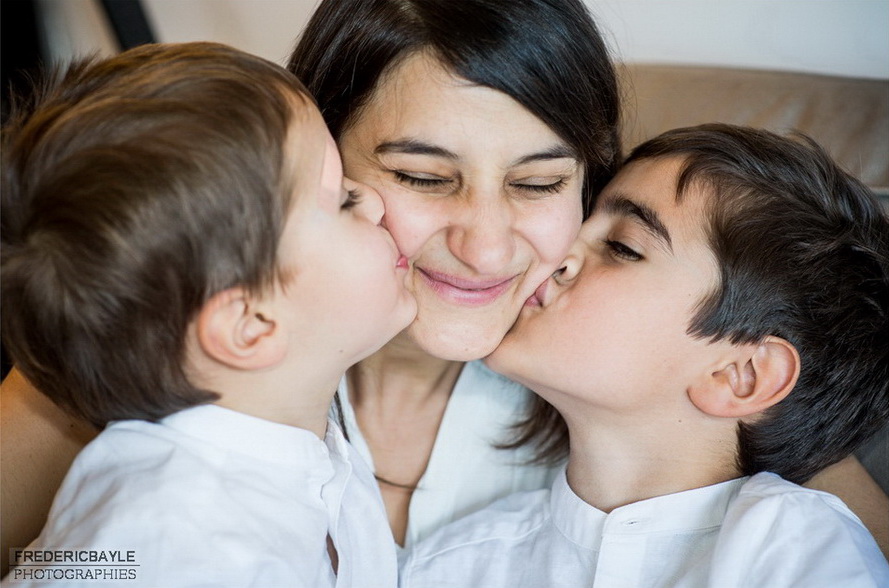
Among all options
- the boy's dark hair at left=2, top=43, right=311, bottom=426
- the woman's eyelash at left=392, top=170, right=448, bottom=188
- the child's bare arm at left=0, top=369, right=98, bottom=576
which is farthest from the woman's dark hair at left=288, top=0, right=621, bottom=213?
the child's bare arm at left=0, top=369, right=98, bottom=576

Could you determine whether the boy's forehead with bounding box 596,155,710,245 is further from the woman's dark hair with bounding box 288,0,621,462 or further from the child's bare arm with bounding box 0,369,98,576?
the child's bare arm with bounding box 0,369,98,576

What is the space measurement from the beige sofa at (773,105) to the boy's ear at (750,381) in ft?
1.83

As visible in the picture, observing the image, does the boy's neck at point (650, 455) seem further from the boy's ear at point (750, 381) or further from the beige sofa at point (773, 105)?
the beige sofa at point (773, 105)

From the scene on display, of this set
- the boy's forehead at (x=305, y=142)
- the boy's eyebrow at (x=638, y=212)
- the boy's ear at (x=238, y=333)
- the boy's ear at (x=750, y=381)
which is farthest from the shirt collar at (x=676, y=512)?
the boy's forehead at (x=305, y=142)

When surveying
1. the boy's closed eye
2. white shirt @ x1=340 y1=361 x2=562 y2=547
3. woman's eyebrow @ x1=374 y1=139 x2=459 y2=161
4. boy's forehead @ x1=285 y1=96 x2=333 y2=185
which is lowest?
white shirt @ x1=340 y1=361 x2=562 y2=547

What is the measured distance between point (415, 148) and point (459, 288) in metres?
0.22

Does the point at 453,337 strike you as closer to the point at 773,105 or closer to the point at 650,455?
the point at 650,455

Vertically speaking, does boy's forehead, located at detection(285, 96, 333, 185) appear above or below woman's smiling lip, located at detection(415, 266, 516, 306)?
above

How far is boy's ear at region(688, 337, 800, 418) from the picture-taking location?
1.30 meters

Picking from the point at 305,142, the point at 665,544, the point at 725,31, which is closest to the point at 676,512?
→ the point at 665,544

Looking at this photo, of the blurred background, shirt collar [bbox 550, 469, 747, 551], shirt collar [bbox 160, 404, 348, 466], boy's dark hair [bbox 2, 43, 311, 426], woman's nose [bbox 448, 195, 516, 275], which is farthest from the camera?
the blurred background

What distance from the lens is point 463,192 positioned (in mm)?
1238

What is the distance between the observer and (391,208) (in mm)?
1263

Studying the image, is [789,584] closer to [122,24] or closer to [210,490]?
[210,490]
